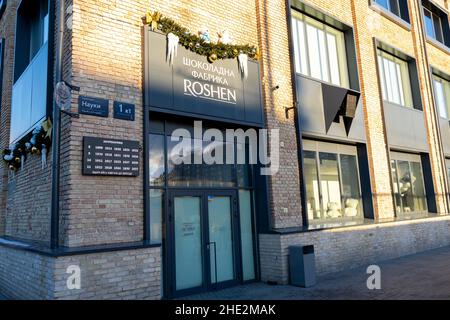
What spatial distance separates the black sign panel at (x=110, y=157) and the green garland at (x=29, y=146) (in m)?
1.44

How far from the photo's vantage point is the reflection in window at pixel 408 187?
1338 centimetres

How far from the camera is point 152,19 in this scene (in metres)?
7.43

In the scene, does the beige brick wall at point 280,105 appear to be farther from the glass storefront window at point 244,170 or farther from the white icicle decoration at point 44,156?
the white icicle decoration at point 44,156

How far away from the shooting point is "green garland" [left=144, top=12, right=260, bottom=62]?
749 centimetres

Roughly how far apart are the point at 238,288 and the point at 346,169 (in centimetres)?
566

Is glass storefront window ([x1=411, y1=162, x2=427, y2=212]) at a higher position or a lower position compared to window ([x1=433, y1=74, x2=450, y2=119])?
lower

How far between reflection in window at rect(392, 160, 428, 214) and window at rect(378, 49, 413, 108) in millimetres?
2522

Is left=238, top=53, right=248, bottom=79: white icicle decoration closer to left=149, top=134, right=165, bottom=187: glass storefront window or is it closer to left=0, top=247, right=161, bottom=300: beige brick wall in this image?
left=149, top=134, right=165, bottom=187: glass storefront window

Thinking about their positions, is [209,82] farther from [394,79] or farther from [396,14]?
[396,14]

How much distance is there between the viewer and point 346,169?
1166cm

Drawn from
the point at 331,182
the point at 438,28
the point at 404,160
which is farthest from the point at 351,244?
the point at 438,28

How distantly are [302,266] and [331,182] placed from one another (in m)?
3.78

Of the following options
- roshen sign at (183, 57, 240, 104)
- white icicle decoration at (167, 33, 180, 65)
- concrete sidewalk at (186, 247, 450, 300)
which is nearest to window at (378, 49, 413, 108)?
concrete sidewalk at (186, 247, 450, 300)
